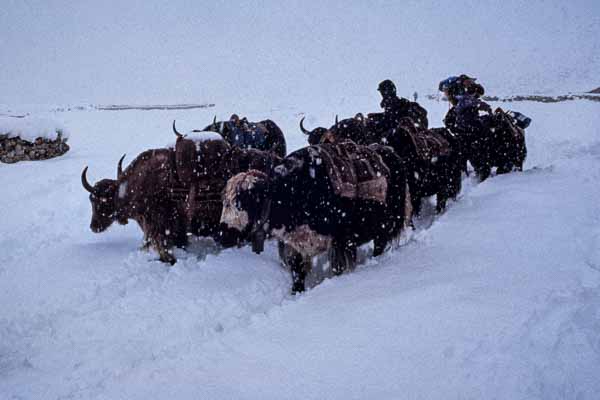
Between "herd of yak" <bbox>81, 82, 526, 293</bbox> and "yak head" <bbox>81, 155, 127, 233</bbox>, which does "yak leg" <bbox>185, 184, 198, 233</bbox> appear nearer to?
"herd of yak" <bbox>81, 82, 526, 293</bbox>

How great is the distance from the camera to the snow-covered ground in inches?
65.7

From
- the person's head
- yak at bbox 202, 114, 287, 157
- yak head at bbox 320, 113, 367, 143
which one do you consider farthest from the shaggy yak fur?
the person's head

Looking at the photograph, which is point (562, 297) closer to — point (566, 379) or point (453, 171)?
point (566, 379)

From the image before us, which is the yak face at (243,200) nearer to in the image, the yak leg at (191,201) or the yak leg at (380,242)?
the yak leg at (191,201)

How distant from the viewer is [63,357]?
233 centimetres

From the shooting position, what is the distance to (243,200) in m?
2.77

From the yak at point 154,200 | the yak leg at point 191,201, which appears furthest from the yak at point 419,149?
the yak at point 154,200

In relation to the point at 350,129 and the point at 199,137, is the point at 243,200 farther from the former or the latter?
the point at 350,129

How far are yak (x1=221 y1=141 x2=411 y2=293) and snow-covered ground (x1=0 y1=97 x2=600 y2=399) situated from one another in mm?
287

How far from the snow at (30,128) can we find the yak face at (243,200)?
331 inches

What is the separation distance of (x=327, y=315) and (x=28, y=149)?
9.28m

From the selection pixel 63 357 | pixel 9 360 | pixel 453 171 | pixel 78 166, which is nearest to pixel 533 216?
pixel 453 171

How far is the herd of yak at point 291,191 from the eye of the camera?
296cm

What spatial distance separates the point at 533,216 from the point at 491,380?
8.05 ft
